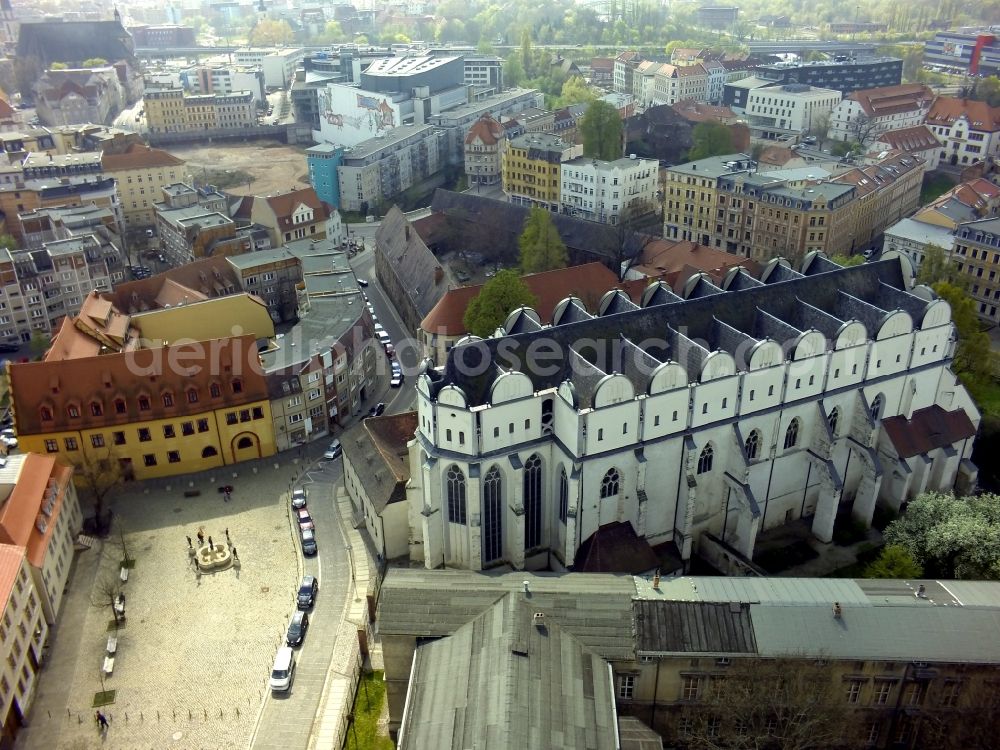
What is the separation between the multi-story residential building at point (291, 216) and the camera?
383 feet

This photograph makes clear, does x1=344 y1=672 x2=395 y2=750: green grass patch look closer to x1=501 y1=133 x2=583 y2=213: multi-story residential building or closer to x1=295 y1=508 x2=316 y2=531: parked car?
x1=295 y1=508 x2=316 y2=531: parked car

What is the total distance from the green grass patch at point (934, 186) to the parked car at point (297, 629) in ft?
416

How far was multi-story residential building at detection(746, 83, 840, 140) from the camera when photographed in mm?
170500

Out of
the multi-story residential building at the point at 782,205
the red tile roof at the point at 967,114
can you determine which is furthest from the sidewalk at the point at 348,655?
the red tile roof at the point at 967,114

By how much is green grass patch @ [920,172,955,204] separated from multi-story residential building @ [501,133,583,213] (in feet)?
197

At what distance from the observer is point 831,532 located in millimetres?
63938

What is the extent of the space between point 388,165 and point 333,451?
89437mm

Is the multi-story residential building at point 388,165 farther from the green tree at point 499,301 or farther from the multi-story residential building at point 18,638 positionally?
the multi-story residential building at point 18,638

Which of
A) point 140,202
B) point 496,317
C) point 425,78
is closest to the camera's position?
point 496,317

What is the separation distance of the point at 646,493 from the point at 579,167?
8212 cm

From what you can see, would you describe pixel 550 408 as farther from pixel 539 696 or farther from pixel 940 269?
pixel 940 269

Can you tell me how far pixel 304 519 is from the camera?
68250 millimetres

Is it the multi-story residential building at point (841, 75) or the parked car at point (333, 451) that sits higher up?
the multi-story residential building at point (841, 75)

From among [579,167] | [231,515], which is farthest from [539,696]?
[579,167]
